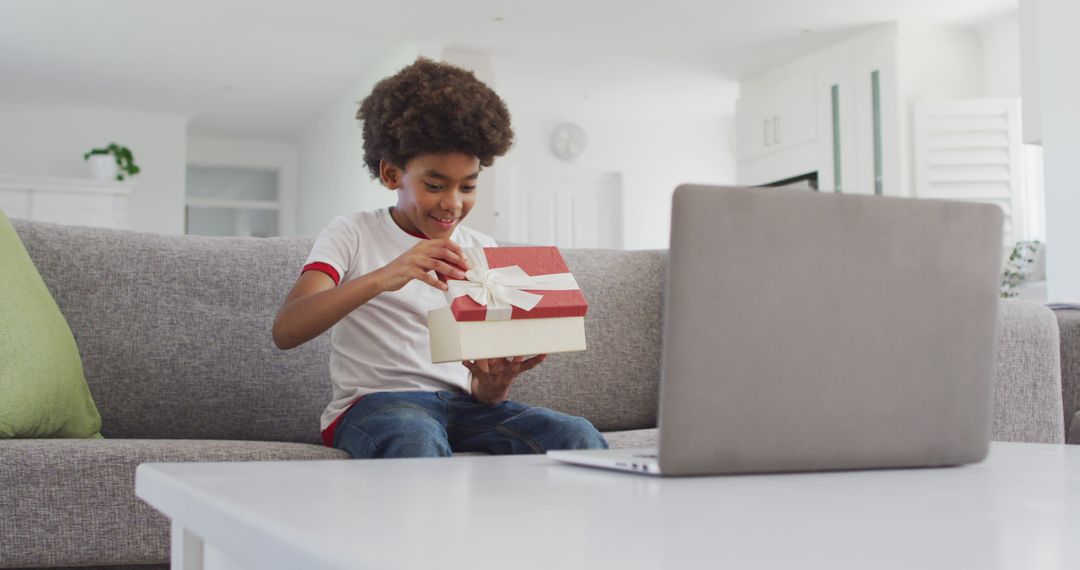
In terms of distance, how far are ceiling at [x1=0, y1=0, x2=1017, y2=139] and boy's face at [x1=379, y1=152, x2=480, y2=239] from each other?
4.35 m

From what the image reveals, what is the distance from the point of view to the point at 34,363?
4.99 feet

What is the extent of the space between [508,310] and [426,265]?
127 mm

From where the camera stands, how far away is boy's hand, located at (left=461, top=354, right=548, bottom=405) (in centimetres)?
146

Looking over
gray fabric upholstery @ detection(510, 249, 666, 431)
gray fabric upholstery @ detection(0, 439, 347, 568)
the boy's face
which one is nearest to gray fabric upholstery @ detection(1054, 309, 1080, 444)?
gray fabric upholstery @ detection(510, 249, 666, 431)

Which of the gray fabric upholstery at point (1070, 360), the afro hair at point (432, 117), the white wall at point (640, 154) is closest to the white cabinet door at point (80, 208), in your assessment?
the white wall at point (640, 154)

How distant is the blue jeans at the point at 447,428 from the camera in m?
1.32

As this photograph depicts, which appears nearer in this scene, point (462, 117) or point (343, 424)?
point (343, 424)

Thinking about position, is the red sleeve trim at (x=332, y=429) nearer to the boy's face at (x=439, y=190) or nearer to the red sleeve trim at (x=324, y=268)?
the red sleeve trim at (x=324, y=268)

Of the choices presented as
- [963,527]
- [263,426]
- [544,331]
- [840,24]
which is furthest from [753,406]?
[840,24]

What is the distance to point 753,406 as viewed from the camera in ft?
2.14

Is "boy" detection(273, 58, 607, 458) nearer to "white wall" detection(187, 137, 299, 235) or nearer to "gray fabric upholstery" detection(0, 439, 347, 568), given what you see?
"gray fabric upholstery" detection(0, 439, 347, 568)

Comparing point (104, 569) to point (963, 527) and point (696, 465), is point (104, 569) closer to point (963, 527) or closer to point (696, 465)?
point (696, 465)

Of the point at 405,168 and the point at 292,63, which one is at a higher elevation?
the point at 292,63

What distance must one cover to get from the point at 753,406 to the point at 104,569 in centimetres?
105
